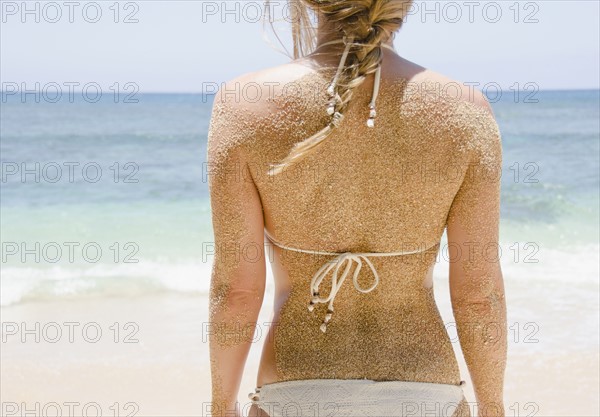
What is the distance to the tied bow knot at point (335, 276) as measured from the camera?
1.53m

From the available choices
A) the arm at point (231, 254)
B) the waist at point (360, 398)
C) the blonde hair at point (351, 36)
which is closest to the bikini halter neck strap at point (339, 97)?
the blonde hair at point (351, 36)

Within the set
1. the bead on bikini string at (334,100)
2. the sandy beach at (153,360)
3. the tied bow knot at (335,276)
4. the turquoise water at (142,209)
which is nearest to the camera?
the bead on bikini string at (334,100)

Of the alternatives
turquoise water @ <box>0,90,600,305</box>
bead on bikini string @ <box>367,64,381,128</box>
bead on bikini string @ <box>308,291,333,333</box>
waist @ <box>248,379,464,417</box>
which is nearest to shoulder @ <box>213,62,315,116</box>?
bead on bikini string @ <box>367,64,381,128</box>

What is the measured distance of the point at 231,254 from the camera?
1.59 metres

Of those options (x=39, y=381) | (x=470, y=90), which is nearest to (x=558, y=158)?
(x=39, y=381)

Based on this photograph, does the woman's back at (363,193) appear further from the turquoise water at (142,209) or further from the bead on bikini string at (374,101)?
the turquoise water at (142,209)

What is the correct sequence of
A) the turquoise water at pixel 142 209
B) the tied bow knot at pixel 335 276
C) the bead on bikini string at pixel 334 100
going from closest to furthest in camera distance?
the bead on bikini string at pixel 334 100, the tied bow knot at pixel 335 276, the turquoise water at pixel 142 209

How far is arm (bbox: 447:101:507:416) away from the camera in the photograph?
5.03ft

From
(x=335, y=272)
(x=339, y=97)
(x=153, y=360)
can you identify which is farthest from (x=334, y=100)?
(x=153, y=360)

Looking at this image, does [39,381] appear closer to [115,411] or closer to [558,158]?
[115,411]

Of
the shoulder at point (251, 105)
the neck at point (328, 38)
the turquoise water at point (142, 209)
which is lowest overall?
the turquoise water at point (142, 209)

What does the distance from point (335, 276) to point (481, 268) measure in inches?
12.9

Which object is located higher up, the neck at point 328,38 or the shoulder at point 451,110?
the neck at point 328,38

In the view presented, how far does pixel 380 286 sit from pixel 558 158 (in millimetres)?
16980
